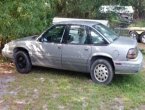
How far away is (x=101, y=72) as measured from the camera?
7.54 metres

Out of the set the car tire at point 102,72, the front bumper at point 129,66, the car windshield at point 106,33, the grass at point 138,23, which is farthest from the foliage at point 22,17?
the grass at point 138,23

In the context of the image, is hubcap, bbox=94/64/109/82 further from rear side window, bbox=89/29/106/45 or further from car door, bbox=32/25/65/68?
car door, bbox=32/25/65/68

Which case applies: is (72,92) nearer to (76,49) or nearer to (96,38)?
(76,49)

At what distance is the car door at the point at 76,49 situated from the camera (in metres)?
7.66

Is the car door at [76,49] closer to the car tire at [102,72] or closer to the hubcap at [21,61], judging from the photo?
the car tire at [102,72]

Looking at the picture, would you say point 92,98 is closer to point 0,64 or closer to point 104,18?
point 0,64

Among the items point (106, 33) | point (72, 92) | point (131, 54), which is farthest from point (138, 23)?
point (72, 92)

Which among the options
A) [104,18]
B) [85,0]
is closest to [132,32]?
[104,18]

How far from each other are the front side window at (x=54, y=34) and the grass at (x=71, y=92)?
1.04 m

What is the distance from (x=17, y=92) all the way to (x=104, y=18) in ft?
23.3

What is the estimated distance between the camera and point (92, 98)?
262 inches

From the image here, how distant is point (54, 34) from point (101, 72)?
175 cm

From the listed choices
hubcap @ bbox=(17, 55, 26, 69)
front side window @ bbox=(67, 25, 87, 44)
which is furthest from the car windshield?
hubcap @ bbox=(17, 55, 26, 69)

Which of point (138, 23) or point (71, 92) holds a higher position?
point (138, 23)
